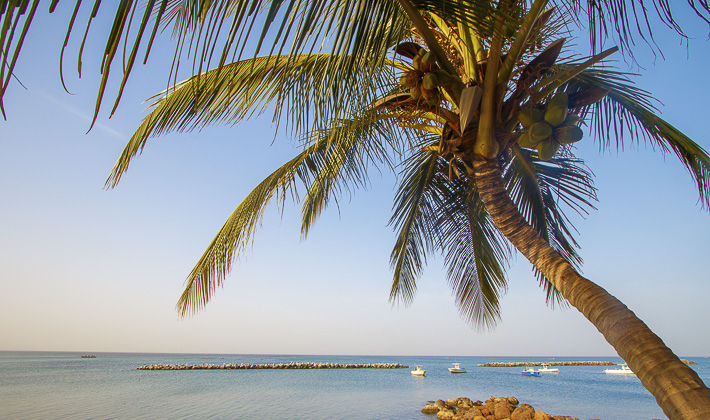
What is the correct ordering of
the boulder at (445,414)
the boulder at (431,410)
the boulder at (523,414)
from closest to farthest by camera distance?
the boulder at (523,414) → the boulder at (445,414) → the boulder at (431,410)

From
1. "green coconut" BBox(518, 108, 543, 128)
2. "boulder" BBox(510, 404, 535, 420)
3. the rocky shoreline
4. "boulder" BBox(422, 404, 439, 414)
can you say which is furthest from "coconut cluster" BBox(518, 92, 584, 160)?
"boulder" BBox(422, 404, 439, 414)

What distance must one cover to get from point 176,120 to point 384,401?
73.2 feet

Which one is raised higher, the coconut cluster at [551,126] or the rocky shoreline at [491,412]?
the coconut cluster at [551,126]

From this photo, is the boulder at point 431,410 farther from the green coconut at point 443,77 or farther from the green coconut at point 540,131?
the green coconut at point 443,77

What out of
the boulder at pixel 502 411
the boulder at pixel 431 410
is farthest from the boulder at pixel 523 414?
the boulder at pixel 431 410

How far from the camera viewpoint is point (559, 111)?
2.59 m

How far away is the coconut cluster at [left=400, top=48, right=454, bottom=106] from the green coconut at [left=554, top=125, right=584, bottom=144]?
0.76 m

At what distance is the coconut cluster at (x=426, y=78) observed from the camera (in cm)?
271

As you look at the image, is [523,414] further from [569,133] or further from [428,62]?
[428,62]

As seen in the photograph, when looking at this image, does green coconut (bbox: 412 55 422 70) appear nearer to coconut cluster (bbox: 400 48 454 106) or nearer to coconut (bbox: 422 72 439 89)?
coconut cluster (bbox: 400 48 454 106)

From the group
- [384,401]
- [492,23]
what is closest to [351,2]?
[492,23]

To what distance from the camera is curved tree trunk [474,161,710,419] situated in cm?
166

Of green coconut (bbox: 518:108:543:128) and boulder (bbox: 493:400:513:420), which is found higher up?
green coconut (bbox: 518:108:543:128)

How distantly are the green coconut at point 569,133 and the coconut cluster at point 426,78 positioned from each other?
2.49 ft
